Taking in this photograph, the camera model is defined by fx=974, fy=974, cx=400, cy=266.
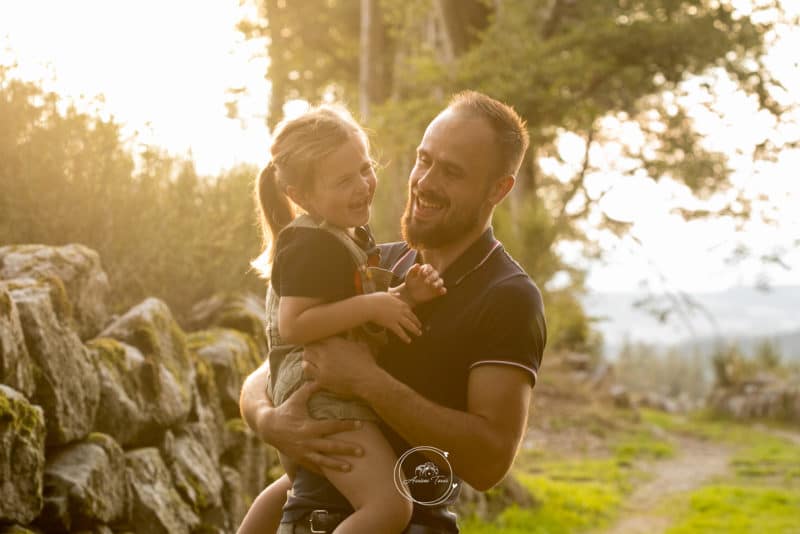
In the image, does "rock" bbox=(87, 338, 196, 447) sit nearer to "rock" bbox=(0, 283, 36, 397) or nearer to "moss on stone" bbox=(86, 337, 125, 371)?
"moss on stone" bbox=(86, 337, 125, 371)

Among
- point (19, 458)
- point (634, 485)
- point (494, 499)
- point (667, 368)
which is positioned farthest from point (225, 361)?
point (667, 368)

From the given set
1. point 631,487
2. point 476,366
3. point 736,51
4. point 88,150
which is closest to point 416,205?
point 476,366

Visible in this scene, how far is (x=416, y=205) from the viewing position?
3.37 metres

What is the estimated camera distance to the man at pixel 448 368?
286 cm

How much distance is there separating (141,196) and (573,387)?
52.0ft

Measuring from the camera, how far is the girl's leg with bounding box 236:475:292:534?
332 centimetres

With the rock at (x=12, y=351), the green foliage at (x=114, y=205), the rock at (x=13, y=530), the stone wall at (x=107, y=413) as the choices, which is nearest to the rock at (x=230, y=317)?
the green foliage at (x=114, y=205)

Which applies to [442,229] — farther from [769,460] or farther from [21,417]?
[769,460]

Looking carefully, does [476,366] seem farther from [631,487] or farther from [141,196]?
[631,487]

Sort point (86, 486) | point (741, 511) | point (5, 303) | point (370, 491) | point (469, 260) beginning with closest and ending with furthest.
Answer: point (370, 491) → point (469, 260) → point (5, 303) → point (86, 486) → point (741, 511)

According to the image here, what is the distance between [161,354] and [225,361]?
42.0 inches

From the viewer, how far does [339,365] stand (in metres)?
2.85

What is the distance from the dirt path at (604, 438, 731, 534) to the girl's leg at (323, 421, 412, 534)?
24.2 feet

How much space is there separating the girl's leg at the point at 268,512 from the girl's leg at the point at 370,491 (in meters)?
0.53
